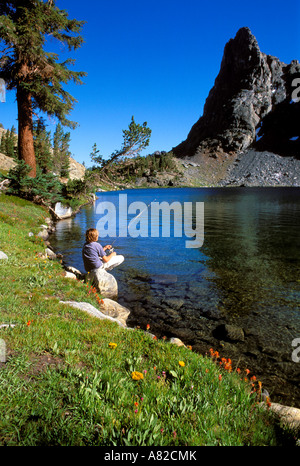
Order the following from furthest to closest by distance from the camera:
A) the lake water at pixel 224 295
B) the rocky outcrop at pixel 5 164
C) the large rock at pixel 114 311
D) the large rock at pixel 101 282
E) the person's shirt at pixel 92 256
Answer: the rocky outcrop at pixel 5 164, the person's shirt at pixel 92 256, the large rock at pixel 101 282, the large rock at pixel 114 311, the lake water at pixel 224 295

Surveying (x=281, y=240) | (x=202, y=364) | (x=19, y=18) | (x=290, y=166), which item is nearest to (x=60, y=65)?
(x=19, y=18)

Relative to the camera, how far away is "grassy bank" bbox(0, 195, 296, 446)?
2760 millimetres

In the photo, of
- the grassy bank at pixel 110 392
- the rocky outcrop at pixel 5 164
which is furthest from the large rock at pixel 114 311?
the rocky outcrop at pixel 5 164

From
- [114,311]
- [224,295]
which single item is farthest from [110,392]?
[224,295]

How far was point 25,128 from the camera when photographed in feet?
76.6

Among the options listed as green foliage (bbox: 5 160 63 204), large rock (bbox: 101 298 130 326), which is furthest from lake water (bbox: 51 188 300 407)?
green foliage (bbox: 5 160 63 204)

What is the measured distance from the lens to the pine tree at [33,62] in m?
20.4

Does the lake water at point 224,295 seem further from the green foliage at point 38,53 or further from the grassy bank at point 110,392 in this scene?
the green foliage at point 38,53

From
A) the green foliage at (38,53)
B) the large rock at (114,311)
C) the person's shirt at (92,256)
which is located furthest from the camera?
the green foliage at (38,53)

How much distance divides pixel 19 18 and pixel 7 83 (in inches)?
201

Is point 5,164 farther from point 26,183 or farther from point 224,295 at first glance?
point 224,295

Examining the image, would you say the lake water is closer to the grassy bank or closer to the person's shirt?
the person's shirt
